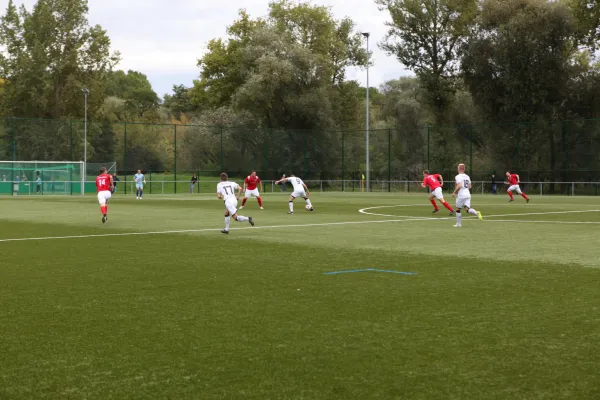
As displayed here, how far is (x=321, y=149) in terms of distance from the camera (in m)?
66.9

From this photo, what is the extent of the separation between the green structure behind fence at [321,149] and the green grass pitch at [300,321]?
40035mm

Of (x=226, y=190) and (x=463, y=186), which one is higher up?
(x=463, y=186)

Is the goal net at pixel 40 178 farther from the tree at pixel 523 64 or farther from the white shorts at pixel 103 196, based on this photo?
the white shorts at pixel 103 196

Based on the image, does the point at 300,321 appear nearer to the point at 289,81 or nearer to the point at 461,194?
the point at 461,194

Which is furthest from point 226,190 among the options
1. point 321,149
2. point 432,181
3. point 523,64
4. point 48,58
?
point 48,58

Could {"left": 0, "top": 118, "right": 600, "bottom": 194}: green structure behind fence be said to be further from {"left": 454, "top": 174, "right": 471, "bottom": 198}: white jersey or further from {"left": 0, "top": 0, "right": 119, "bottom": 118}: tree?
{"left": 454, "top": 174, "right": 471, "bottom": 198}: white jersey

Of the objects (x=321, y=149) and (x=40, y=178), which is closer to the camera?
(x=40, y=178)

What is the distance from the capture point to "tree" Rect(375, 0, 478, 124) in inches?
2675

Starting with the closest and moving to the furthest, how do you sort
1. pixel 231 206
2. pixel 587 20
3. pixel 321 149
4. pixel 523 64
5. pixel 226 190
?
pixel 231 206
pixel 226 190
pixel 523 64
pixel 587 20
pixel 321 149

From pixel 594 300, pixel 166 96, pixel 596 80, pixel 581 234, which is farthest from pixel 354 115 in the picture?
pixel 594 300

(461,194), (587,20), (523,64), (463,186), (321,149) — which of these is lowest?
(461,194)

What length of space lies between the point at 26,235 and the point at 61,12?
6760 cm

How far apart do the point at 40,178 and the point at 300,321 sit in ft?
173

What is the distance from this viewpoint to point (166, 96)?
435 ft
